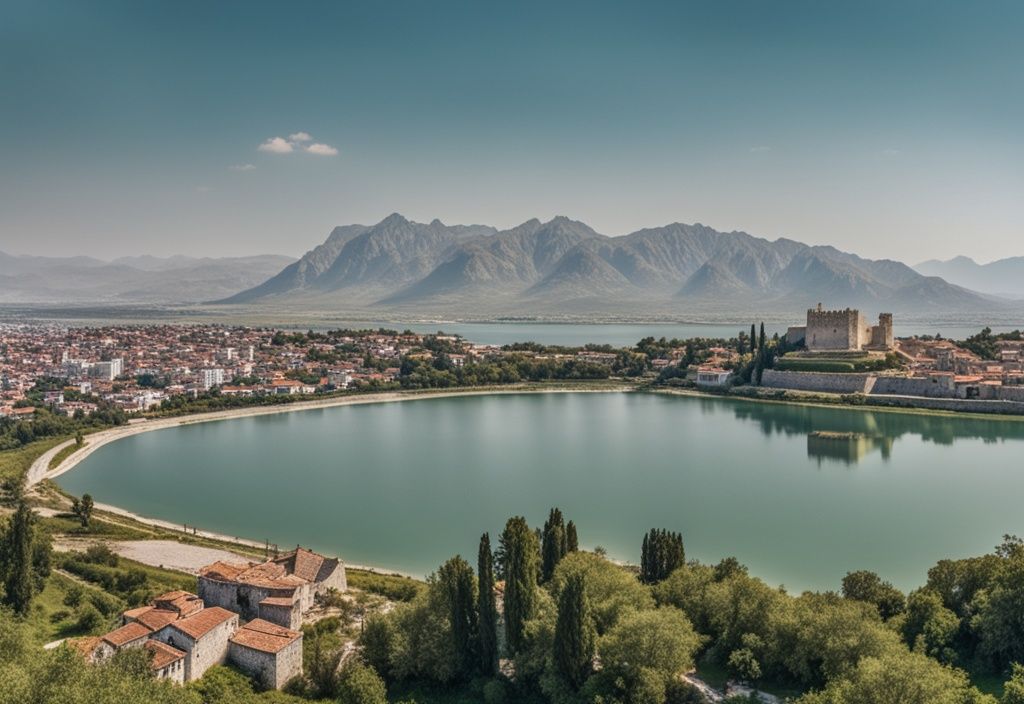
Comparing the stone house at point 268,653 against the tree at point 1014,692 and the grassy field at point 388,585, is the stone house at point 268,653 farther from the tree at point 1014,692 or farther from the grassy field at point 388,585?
the tree at point 1014,692

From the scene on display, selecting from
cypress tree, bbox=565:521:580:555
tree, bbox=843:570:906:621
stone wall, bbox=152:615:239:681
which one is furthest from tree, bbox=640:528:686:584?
stone wall, bbox=152:615:239:681

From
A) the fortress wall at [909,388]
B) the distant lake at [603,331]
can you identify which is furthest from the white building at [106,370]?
the fortress wall at [909,388]

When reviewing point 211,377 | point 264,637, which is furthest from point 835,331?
point 264,637

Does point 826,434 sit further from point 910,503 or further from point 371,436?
point 371,436

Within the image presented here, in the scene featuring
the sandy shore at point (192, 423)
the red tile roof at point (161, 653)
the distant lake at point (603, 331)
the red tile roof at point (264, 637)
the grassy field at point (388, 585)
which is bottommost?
the sandy shore at point (192, 423)

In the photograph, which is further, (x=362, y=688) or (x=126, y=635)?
(x=126, y=635)

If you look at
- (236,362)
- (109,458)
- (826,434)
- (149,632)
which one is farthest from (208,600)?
(236,362)

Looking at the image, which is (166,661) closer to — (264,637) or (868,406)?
(264,637)
